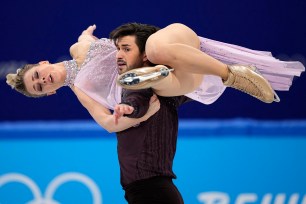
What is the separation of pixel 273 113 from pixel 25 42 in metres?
1.82

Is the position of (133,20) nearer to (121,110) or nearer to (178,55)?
(178,55)

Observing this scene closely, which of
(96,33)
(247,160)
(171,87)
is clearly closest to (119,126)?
(171,87)

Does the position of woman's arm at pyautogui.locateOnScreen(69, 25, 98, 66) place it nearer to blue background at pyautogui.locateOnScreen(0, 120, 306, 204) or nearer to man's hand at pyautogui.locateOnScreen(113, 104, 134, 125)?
blue background at pyautogui.locateOnScreen(0, 120, 306, 204)

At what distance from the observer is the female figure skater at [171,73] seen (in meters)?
3.52

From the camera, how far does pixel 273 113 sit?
17.8ft

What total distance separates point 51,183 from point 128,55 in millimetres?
1240

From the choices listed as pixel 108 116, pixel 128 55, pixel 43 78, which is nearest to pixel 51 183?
pixel 43 78

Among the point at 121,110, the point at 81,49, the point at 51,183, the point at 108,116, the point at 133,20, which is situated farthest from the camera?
the point at 133,20

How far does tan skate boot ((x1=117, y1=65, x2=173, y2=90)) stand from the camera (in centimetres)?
328

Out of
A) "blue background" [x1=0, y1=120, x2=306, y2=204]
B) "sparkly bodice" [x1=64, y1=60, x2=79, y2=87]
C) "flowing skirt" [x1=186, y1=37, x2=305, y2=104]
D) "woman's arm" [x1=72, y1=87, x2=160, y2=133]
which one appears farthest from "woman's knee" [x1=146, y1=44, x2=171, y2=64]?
"blue background" [x1=0, y1=120, x2=306, y2=204]

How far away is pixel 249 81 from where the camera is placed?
366 cm

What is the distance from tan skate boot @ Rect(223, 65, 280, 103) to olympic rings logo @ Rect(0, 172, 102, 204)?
1327 millimetres

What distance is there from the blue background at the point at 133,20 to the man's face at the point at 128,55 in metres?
1.65

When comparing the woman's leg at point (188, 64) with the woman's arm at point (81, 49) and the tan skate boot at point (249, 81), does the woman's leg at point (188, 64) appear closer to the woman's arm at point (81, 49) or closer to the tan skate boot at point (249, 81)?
the tan skate boot at point (249, 81)
